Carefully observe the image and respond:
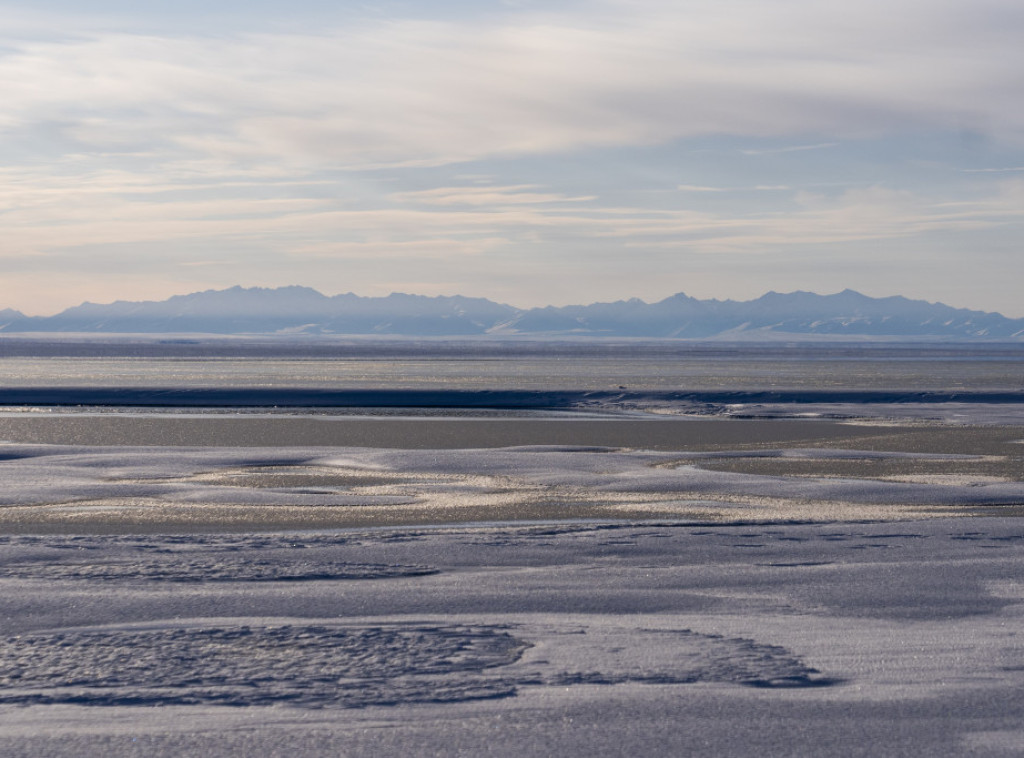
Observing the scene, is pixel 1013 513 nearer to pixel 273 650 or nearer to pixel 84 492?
pixel 273 650

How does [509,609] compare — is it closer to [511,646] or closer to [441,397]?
[511,646]

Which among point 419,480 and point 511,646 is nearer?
point 511,646

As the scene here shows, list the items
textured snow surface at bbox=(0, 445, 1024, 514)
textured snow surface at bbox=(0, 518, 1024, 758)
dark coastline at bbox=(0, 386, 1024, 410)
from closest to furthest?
textured snow surface at bbox=(0, 518, 1024, 758) → textured snow surface at bbox=(0, 445, 1024, 514) → dark coastline at bbox=(0, 386, 1024, 410)

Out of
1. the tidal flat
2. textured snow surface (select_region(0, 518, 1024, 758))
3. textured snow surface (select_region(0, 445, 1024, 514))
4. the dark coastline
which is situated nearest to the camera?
textured snow surface (select_region(0, 518, 1024, 758))

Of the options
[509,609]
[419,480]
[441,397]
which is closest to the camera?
[509,609]

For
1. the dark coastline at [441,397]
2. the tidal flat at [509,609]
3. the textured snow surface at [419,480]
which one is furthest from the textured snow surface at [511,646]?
the dark coastline at [441,397]

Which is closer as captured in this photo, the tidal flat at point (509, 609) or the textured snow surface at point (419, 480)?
the tidal flat at point (509, 609)

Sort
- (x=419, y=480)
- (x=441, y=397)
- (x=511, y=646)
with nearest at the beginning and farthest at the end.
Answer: (x=511, y=646) < (x=419, y=480) < (x=441, y=397)

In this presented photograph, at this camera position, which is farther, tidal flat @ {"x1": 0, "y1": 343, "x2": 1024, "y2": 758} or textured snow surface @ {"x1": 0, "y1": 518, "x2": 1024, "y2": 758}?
tidal flat @ {"x1": 0, "y1": 343, "x2": 1024, "y2": 758}

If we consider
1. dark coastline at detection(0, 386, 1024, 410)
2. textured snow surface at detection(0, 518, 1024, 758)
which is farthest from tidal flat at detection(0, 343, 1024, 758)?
dark coastline at detection(0, 386, 1024, 410)

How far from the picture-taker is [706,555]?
10.8m

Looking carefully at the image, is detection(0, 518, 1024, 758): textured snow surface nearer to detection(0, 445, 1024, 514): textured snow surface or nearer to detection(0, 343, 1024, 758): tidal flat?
detection(0, 343, 1024, 758): tidal flat

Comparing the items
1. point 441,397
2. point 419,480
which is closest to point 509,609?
point 419,480

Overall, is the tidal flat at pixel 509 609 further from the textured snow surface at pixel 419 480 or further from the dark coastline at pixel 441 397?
the dark coastline at pixel 441 397
